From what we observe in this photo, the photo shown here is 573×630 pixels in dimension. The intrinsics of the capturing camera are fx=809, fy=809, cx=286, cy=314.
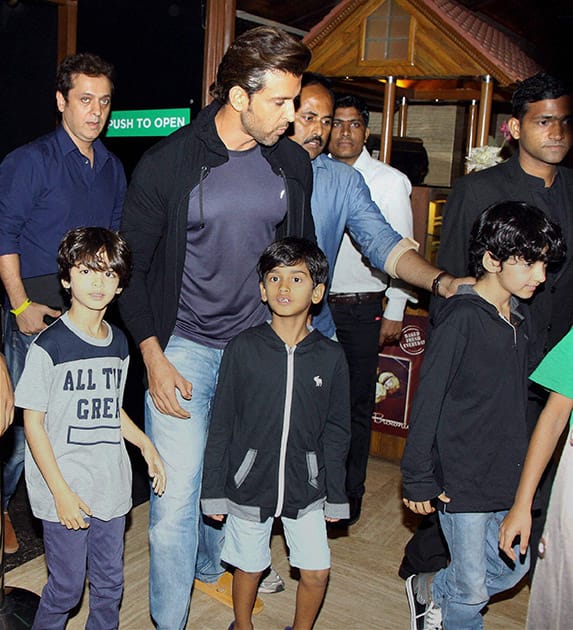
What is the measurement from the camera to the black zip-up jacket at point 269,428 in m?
2.57

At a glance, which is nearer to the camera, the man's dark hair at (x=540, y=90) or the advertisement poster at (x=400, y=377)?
the man's dark hair at (x=540, y=90)

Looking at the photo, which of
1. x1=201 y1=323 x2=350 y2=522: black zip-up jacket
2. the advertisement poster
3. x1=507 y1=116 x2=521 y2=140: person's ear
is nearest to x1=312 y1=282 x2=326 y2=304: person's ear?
x1=201 y1=323 x2=350 y2=522: black zip-up jacket

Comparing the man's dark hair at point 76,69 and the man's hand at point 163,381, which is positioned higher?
the man's dark hair at point 76,69

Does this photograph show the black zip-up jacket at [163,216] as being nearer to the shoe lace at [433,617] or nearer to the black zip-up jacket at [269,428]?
the black zip-up jacket at [269,428]

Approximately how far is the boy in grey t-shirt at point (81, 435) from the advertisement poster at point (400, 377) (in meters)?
2.46

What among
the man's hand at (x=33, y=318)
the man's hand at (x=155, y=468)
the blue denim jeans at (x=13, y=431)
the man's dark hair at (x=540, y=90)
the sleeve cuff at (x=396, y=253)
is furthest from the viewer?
the blue denim jeans at (x=13, y=431)

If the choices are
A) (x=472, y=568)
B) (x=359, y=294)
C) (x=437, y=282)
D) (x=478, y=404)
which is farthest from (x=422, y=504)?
(x=359, y=294)

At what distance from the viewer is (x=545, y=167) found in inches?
118

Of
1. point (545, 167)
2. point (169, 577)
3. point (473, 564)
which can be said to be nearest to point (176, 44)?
point (545, 167)

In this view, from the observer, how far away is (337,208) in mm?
3037

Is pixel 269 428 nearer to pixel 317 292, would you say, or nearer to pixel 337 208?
pixel 317 292

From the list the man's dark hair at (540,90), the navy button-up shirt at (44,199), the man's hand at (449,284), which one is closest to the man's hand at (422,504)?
the man's hand at (449,284)

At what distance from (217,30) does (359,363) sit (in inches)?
65.0

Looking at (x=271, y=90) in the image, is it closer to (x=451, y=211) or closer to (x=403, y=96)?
(x=451, y=211)
